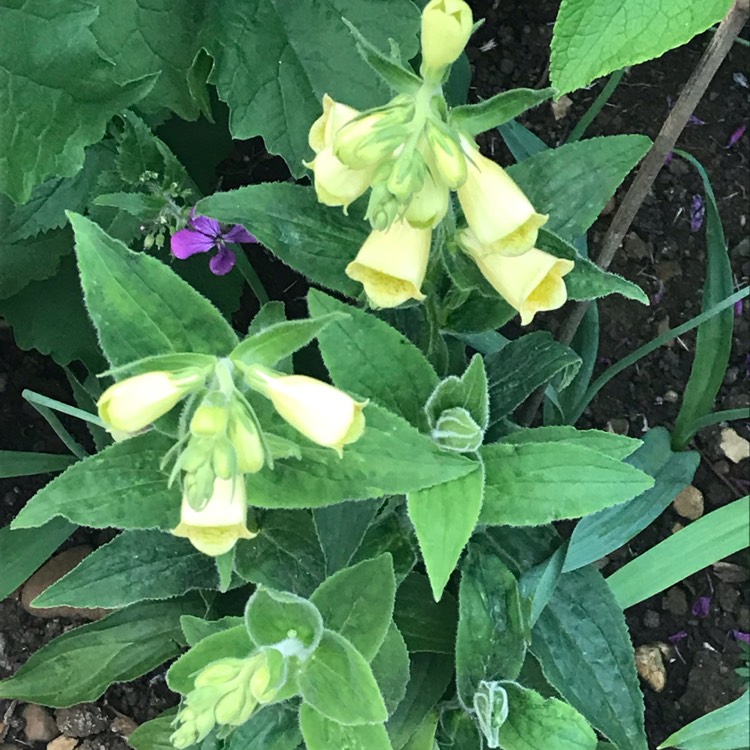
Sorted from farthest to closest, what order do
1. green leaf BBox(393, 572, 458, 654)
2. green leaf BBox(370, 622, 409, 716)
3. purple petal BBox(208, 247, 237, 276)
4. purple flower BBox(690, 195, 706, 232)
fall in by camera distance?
purple flower BBox(690, 195, 706, 232) → purple petal BBox(208, 247, 237, 276) → green leaf BBox(393, 572, 458, 654) → green leaf BBox(370, 622, 409, 716)

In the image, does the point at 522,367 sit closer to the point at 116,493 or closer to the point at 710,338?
the point at 710,338

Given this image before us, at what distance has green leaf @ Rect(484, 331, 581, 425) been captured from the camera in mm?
1114

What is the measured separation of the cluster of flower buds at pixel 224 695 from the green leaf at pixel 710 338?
29.8 inches

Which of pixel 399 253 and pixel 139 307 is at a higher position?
pixel 399 253

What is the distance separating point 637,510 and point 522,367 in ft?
0.75

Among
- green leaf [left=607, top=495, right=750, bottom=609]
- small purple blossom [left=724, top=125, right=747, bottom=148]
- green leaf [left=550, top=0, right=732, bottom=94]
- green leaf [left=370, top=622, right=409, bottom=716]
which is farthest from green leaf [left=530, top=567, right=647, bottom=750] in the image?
small purple blossom [left=724, top=125, right=747, bottom=148]

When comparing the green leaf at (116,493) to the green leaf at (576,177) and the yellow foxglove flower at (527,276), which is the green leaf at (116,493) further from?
the green leaf at (576,177)

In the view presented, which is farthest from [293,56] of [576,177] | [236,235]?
[576,177]

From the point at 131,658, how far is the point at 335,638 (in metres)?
0.49

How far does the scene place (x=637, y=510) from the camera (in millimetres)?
1163

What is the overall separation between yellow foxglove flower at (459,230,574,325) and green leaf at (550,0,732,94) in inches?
5.7

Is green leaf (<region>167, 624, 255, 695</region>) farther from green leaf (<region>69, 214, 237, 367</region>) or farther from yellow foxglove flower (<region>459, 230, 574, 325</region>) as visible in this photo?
yellow foxglove flower (<region>459, 230, 574, 325</region>)

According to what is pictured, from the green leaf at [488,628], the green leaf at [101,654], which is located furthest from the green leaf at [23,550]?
the green leaf at [488,628]

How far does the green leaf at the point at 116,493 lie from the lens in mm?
854
